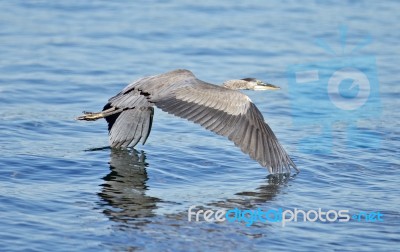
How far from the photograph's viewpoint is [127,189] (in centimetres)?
1045

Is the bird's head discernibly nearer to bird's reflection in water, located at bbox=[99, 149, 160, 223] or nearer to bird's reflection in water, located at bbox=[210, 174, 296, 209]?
bird's reflection in water, located at bbox=[99, 149, 160, 223]

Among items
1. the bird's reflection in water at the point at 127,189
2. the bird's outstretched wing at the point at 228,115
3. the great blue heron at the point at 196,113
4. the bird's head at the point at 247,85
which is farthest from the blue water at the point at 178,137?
the bird's head at the point at 247,85

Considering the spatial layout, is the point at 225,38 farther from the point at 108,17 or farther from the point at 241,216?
the point at 241,216

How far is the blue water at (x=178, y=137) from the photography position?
29.8ft

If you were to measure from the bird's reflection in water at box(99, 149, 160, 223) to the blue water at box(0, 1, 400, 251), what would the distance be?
0.02 meters

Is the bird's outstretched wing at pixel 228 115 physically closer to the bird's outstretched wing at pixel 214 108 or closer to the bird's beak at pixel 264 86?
the bird's outstretched wing at pixel 214 108

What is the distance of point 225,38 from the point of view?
1930 cm

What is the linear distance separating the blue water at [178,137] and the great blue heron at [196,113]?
0.37 m

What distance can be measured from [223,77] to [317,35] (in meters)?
4.09

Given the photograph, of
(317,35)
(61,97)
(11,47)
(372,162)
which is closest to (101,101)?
(61,97)

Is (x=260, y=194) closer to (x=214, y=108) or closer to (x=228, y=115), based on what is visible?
(x=228, y=115)

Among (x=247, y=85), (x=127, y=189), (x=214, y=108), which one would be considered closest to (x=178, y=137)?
(x=247, y=85)

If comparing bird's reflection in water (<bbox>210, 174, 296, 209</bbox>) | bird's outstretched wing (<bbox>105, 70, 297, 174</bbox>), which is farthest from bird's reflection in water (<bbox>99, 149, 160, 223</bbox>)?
bird's reflection in water (<bbox>210, 174, 296, 209</bbox>)

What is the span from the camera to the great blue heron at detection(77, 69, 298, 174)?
34.1ft
